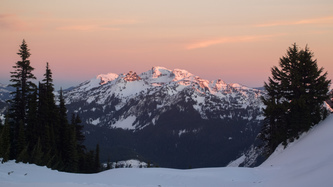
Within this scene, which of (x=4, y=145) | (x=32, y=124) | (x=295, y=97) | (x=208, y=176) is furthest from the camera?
(x=32, y=124)

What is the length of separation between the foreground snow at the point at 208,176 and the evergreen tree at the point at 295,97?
951 cm

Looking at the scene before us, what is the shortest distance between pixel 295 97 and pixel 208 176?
2243 cm

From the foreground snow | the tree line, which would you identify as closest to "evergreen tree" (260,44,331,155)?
the foreground snow

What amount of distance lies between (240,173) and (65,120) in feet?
122

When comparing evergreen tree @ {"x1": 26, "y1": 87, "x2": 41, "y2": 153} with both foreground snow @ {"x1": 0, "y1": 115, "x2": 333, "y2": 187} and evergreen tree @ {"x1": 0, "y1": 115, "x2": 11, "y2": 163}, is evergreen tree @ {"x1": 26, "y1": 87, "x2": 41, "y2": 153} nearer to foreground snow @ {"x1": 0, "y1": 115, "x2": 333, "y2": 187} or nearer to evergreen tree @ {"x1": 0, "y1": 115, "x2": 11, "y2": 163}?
evergreen tree @ {"x1": 0, "y1": 115, "x2": 11, "y2": 163}

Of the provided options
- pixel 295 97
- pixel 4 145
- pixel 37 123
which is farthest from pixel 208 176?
pixel 37 123

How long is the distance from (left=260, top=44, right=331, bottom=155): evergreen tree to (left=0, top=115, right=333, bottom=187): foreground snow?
374 inches

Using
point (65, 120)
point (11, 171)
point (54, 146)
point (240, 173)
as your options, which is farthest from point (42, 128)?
point (240, 173)

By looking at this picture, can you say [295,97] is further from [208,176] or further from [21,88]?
[21,88]

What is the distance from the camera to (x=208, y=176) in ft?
87.0

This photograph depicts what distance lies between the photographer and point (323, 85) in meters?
41.9

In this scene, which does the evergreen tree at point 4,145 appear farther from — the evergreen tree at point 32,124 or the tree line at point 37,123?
the evergreen tree at point 32,124

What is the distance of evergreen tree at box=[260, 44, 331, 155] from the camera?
134ft

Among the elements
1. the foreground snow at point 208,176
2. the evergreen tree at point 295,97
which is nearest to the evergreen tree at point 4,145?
Answer: the foreground snow at point 208,176
